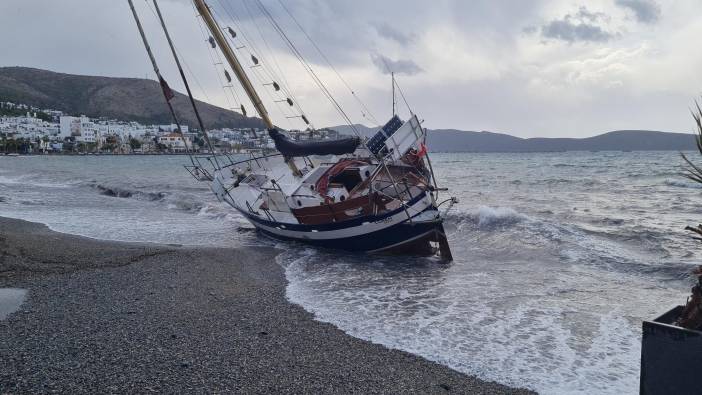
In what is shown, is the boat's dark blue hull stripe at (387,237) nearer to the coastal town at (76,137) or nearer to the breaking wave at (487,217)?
the breaking wave at (487,217)

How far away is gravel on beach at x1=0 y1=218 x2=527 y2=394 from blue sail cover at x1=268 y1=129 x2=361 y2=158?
6121mm

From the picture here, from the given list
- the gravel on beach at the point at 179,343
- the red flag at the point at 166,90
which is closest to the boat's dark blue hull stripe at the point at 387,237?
the gravel on beach at the point at 179,343

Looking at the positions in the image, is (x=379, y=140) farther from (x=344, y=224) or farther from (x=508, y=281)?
(x=508, y=281)

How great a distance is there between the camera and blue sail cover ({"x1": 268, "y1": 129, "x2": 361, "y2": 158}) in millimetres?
17188

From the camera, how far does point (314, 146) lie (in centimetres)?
1778

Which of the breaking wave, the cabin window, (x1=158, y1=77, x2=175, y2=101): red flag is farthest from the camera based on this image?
the breaking wave

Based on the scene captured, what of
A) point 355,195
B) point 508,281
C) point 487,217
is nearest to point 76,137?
point 487,217

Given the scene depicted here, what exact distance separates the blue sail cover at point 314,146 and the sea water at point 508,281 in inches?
135

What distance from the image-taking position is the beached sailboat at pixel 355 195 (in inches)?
612

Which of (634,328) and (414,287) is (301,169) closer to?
(414,287)

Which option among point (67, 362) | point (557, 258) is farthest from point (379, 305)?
point (557, 258)

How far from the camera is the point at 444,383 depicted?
675cm

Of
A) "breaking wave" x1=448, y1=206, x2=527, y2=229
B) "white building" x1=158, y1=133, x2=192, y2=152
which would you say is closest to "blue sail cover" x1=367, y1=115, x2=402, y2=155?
"breaking wave" x1=448, y1=206, x2=527, y2=229

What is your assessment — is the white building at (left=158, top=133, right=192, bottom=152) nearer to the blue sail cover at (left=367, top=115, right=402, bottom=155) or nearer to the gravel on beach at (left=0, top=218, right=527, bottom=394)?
the blue sail cover at (left=367, top=115, right=402, bottom=155)
